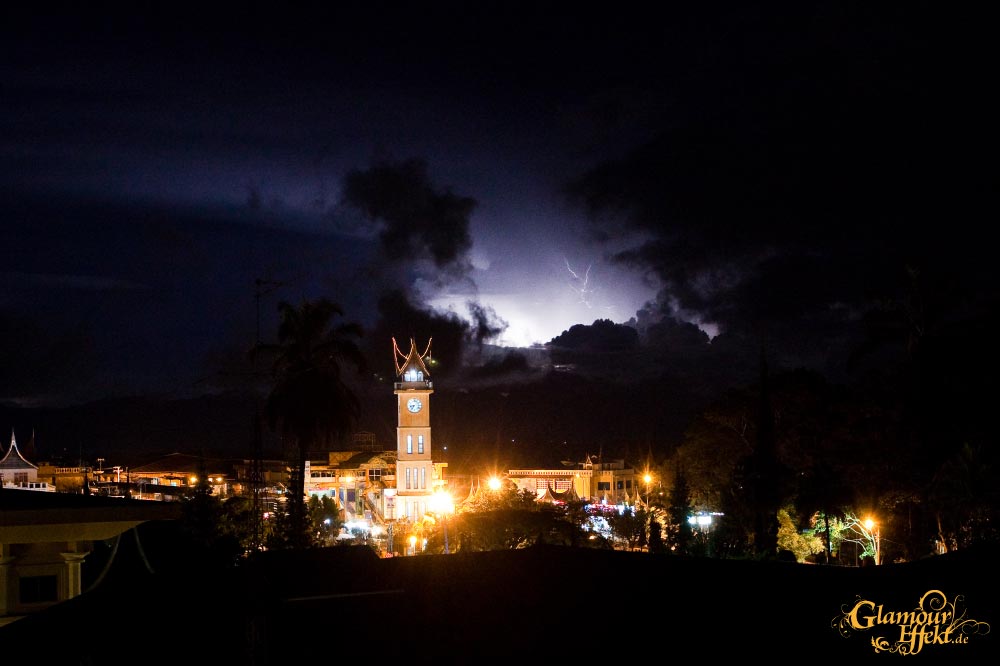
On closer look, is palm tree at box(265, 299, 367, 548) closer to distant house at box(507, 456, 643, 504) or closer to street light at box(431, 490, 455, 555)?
street light at box(431, 490, 455, 555)

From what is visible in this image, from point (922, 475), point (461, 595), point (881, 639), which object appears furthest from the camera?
point (922, 475)

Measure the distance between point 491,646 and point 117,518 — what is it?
17.4ft

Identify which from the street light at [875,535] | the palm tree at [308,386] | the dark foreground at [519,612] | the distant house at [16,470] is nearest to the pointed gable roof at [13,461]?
the distant house at [16,470]

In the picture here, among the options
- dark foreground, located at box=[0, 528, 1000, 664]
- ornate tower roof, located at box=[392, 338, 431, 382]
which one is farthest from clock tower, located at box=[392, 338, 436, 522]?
dark foreground, located at box=[0, 528, 1000, 664]

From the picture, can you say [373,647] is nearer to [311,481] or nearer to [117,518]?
[117,518]

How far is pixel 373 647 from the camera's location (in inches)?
468

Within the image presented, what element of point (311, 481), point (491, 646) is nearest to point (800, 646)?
point (491, 646)

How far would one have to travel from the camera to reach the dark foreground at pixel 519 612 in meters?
7.89

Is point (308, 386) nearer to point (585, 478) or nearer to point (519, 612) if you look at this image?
point (519, 612)

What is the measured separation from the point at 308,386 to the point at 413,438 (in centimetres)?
5077

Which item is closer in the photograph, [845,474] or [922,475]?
[922,475]

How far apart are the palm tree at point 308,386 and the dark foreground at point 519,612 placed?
18.0 m

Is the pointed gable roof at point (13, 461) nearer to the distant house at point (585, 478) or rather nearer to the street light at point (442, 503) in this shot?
the street light at point (442, 503)

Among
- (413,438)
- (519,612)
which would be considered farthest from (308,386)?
(413,438)
